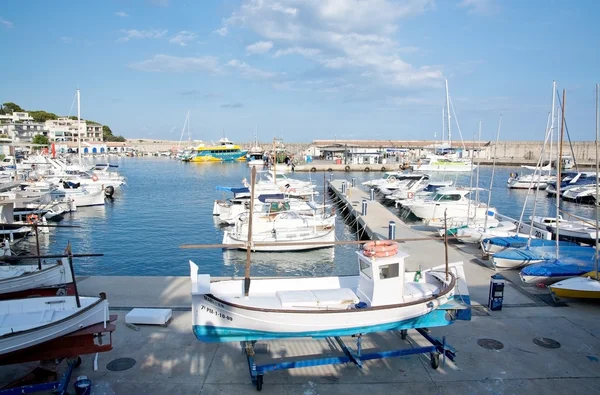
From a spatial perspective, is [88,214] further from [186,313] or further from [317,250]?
[186,313]

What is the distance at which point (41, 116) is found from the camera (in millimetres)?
166500

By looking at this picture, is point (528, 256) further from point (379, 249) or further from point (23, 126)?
point (23, 126)

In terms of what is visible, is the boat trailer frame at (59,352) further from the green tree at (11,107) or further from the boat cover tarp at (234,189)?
the green tree at (11,107)

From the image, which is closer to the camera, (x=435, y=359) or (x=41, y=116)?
(x=435, y=359)

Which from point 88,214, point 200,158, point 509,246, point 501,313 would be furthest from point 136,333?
point 200,158

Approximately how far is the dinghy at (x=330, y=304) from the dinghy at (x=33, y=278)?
5.49m

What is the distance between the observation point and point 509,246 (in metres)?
17.6

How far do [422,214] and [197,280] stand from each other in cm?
2549

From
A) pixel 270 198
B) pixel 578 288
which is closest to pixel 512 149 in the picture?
pixel 270 198

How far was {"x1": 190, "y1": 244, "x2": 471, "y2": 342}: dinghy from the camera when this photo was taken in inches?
325

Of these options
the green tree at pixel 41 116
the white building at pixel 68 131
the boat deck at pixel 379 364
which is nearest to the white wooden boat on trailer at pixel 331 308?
the boat deck at pixel 379 364

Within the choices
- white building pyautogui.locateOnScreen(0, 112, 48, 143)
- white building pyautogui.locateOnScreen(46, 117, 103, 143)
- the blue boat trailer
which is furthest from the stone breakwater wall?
the blue boat trailer

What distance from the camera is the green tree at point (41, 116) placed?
536 feet

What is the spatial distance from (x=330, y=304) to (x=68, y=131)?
169m
